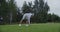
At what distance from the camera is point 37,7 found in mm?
74062

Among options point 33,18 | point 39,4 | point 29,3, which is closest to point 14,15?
point 33,18

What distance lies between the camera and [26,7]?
67.9 m

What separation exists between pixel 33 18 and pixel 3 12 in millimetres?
15681

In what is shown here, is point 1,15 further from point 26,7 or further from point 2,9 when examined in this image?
point 26,7

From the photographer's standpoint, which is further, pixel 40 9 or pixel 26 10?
pixel 40 9

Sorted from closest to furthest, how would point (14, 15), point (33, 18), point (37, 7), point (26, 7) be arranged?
point (14, 15) < point (33, 18) < point (26, 7) < point (37, 7)

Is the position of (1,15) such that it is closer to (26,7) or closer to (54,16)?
(26,7)

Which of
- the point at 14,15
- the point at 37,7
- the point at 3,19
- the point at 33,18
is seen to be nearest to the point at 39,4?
the point at 37,7

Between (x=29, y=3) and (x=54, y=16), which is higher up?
(x=29, y=3)

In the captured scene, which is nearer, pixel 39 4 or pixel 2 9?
pixel 2 9

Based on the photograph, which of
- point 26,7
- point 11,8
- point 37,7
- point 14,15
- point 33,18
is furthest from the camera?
point 37,7

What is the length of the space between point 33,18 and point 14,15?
7517 mm

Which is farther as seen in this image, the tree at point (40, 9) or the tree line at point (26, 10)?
the tree at point (40, 9)

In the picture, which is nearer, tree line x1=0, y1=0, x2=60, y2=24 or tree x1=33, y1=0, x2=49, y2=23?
tree line x1=0, y1=0, x2=60, y2=24
